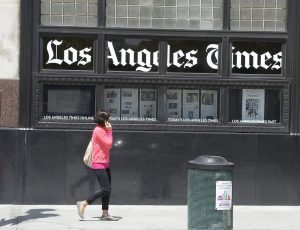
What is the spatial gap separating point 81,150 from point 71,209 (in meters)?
1.04

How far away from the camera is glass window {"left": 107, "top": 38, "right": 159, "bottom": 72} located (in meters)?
A: 12.2

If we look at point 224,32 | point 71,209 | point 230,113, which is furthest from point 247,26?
point 71,209

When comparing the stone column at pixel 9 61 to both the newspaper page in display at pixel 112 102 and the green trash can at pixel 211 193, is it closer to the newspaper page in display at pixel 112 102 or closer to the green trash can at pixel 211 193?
the newspaper page in display at pixel 112 102

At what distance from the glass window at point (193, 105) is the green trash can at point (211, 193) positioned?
3937 mm

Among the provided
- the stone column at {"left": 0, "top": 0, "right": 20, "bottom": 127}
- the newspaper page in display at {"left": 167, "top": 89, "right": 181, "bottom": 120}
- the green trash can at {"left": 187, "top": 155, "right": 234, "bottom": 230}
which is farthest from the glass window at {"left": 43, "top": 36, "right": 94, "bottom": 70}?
the green trash can at {"left": 187, "top": 155, "right": 234, "bottom": 230}

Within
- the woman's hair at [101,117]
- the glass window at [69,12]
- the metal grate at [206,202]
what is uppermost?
the glass window at [69,12]

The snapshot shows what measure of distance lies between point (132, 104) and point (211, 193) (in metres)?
4.30

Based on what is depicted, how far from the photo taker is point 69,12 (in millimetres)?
12141

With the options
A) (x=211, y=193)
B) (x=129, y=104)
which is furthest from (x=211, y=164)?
(x=129, y=104)

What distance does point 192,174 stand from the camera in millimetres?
8406

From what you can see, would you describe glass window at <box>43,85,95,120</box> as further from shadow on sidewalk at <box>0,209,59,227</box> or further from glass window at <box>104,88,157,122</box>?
shadow on sidewalk at <box>0,209,59,227</box>

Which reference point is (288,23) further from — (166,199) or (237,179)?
(166,199)

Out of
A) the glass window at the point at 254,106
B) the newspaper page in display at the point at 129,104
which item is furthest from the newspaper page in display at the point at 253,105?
the newspaper page in display at the point at 129,104

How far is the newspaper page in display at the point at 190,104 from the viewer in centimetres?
1233
